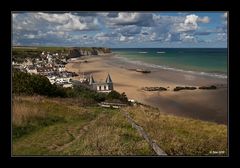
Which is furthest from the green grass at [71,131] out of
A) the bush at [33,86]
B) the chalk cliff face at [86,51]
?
the chalk cliff face at [86,51]

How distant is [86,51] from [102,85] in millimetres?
674

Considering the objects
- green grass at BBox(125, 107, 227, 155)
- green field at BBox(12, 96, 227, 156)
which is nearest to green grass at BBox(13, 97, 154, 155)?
green field at BBox(12, 96, 227, 156)

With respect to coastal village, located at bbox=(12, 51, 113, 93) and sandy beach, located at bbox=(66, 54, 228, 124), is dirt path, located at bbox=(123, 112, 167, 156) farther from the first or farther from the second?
coastal village, located at bbox=(12, 51, 113, 93)

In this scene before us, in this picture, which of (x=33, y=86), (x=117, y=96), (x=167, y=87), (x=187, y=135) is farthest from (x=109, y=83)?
(x=187, y=135)

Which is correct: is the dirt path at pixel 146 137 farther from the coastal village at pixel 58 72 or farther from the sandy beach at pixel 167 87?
the coastal village at pixel 58 72

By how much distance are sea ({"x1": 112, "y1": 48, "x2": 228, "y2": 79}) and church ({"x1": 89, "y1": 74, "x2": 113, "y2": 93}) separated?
1.65ft

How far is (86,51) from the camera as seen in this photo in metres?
9.45

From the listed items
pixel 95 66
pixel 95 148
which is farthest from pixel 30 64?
pixel 95 148

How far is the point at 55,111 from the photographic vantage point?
9305mm

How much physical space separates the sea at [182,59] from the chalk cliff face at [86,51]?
0.19 meters

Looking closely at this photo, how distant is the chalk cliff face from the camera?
938cm

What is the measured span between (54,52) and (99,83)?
0.99 m
